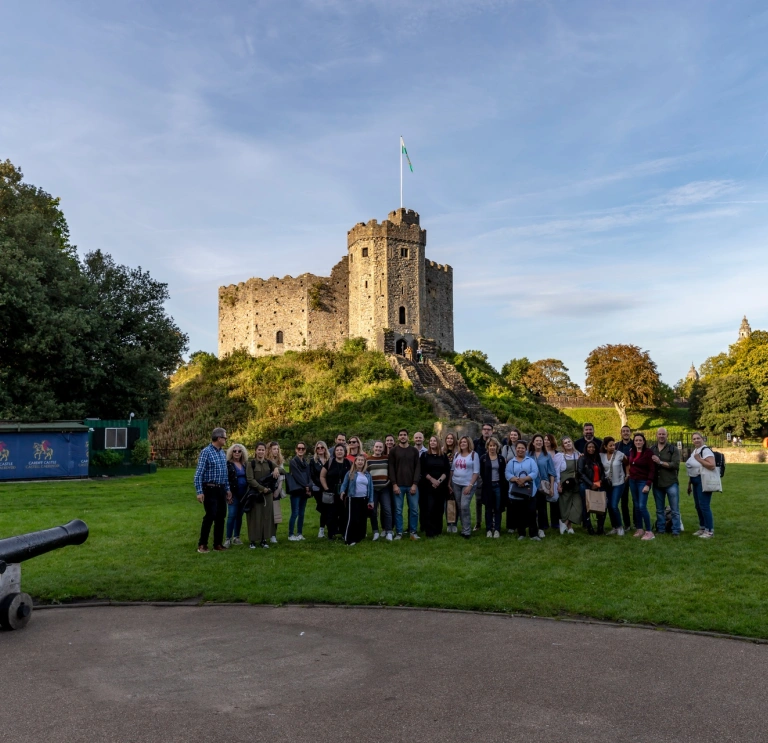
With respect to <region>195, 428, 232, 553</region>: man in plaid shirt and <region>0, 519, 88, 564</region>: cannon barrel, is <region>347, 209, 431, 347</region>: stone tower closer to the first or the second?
<region>195, 428, 232, 553</region>: man in plaid shirt

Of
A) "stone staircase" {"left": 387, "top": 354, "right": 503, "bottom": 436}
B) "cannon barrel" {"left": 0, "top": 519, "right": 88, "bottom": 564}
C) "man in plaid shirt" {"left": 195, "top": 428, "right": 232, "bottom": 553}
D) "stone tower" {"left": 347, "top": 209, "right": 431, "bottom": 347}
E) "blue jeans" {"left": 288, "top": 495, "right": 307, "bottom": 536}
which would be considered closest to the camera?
"cannon barrel" {"left": 0, "top": 519, "right": 88, "bottom": 564}

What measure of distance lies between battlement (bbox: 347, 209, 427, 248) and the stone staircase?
9.24 m

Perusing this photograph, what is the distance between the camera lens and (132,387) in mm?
29891

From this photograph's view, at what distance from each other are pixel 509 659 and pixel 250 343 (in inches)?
1947

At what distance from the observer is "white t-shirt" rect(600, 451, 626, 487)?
41.3 feet

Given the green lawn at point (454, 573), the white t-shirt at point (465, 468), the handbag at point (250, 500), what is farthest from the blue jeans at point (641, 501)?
the handbag at point (250, 500)

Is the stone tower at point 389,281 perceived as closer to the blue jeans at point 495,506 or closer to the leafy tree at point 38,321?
the leafy tree at point 38,321

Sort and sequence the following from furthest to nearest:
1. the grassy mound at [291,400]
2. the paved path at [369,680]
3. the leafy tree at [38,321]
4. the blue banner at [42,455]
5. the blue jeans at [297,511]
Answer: the grassy mound at [291,400]
the leafy tree at [38,321]
the blue banner at [42,455]
the blue jeans at [297,511]
the paved path at [369,680]

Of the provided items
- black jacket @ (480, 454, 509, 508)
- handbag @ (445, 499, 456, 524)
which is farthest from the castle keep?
black jacket @ (480, 454, 509, 508)

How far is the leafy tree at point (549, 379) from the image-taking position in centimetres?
8275

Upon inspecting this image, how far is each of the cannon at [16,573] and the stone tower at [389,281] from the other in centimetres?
4236

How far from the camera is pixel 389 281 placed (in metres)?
50.3

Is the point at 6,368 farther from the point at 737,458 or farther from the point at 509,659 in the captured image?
the point at 737,458

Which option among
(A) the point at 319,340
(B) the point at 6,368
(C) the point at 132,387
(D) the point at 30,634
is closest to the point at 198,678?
(D) the point at 30,634
